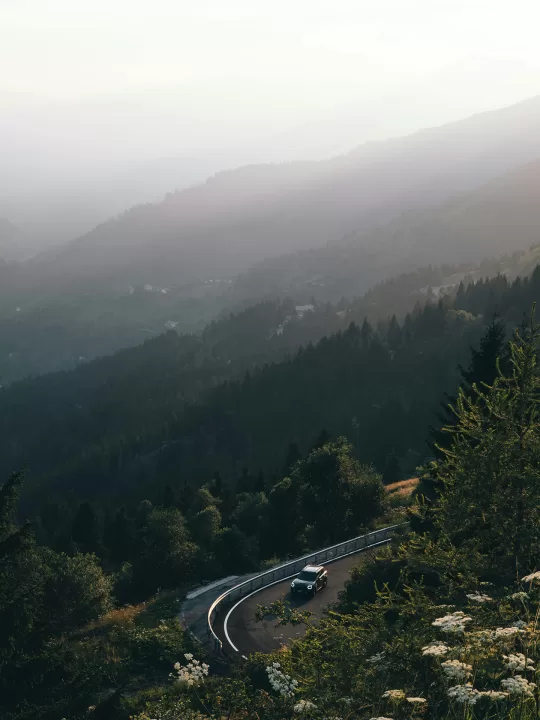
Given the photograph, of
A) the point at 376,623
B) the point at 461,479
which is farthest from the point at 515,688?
the point at 461,479

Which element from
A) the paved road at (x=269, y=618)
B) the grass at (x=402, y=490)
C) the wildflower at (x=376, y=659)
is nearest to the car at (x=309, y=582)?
the paved road at (x=269, y=618)

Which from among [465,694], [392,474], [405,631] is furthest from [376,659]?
[392,474]

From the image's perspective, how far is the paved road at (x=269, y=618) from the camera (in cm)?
3594

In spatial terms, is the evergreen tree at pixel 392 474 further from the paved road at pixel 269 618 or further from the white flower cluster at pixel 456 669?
the white flower cluster at pixel 456 669

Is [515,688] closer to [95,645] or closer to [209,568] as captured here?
[95,645]

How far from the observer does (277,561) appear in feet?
193

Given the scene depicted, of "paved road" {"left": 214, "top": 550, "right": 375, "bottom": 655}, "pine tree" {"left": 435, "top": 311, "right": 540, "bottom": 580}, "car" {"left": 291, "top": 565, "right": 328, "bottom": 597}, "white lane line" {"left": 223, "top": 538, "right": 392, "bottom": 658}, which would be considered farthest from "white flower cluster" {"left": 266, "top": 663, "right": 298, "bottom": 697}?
"car" {"left": 291, "top": 565, "right": 328, "bottom": 597}

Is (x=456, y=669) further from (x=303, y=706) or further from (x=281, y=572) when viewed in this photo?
(x=281, y=572)

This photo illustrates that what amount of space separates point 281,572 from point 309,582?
6431mm

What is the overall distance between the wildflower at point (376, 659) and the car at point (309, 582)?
103 feet

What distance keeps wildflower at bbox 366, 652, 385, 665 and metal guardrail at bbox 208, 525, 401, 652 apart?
24690mm

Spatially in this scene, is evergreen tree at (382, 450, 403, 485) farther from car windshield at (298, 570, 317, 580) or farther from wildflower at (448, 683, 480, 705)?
wildflower at (448, 683, 480, 705)

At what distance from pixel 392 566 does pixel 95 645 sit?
17.3 metres

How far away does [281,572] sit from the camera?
4931cm
